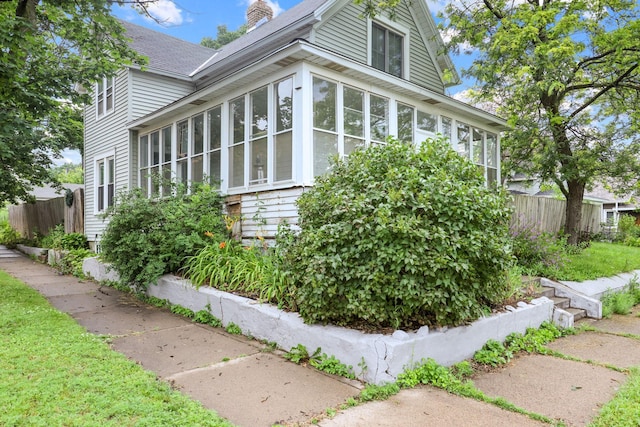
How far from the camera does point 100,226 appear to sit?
1210cm

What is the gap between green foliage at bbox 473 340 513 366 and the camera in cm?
404

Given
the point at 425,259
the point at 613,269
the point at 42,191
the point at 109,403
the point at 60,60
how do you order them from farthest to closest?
the point at 42,191 < the point at 60,60 < the point at 613,269 < the point at 425,259 < the point at 109,403

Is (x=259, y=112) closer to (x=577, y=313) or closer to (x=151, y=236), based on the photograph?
(x=151, y=236)

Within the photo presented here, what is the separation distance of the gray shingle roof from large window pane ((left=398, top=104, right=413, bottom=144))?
23.2 ft

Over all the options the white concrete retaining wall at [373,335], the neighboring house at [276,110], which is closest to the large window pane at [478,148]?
the neighboring house at [276,110]

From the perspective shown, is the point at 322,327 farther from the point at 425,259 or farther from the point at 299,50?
the point at 299,50

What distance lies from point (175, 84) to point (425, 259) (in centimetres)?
1082

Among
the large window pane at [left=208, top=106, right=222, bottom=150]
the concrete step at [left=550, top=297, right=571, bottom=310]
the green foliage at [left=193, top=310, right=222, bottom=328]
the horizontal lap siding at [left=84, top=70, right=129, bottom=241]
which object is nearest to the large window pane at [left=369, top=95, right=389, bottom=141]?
the large window pane at [left=208, top=106, right=222, bottom=150]

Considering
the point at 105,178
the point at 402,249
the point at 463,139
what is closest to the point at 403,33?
the point at 463,139

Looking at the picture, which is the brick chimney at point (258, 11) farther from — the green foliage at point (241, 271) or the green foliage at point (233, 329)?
the green foliage at point (233, 329)

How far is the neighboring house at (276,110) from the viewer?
6840 millimetres

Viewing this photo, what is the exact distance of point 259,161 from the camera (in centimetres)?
748

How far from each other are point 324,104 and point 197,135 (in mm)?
3425

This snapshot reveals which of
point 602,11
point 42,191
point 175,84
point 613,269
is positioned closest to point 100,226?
point 175,84
